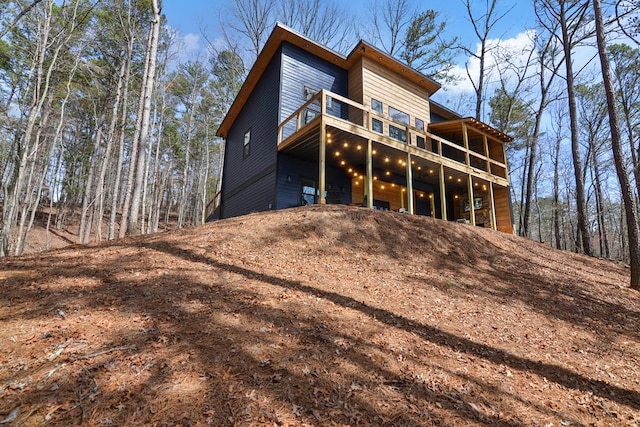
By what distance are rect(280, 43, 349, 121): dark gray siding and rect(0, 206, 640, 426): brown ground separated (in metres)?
7.56

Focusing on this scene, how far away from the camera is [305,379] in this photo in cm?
268

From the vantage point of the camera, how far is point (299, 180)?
39.1ft

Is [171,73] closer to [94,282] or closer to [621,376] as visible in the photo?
[94,282]

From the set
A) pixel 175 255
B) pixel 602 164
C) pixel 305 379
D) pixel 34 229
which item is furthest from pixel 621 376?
pixel 34 229

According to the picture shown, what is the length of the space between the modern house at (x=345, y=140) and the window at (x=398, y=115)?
0.22 ft

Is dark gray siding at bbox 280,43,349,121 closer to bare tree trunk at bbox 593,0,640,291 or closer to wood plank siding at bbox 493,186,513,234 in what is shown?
bare tree trunk at bbox 593,0,640,291

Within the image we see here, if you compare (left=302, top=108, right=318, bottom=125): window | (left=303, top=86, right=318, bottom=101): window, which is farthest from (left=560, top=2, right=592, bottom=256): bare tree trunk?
(left=302, top=108, right=318, bottom=125): window

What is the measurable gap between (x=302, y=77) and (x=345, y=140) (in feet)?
13.3

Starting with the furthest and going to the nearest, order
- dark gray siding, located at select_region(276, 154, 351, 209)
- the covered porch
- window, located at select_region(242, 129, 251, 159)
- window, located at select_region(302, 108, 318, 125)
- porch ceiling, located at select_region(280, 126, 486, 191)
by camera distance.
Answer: window, located at select_region(242, 129, 251, 159) < window, located at select_region(302, 108, 318, 125) < dark gray siding, located at select_region(276, 154, 351, 209) < porch ceiling, located at select_region(280, 126, 486, 191) < the covered porch

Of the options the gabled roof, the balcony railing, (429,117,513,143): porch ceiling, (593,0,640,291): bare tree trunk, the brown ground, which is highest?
the gabled roof

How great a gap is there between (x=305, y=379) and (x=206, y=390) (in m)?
0.86

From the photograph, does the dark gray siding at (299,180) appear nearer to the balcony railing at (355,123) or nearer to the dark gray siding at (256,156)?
the dark gray siding at (256,156)

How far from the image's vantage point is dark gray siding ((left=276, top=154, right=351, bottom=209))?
11461 millimetres

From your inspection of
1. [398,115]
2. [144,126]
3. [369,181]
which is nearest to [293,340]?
[369,181]
